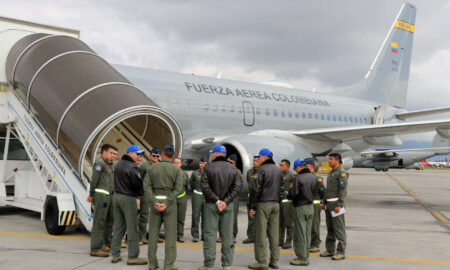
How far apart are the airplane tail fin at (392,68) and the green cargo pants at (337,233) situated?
15.0m

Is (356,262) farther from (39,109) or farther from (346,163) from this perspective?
(346,163)

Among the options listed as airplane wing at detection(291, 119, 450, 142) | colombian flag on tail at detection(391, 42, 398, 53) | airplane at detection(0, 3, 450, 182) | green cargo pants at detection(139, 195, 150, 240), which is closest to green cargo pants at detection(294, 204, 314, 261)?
green cargo pants at detection(139, 195, 150, 240)

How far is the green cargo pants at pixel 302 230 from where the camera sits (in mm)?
5793

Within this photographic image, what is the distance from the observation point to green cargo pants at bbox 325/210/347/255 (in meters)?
6.19

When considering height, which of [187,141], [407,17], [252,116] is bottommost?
[187,141]

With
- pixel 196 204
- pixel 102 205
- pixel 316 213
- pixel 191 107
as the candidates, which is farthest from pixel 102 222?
pixel 191 107

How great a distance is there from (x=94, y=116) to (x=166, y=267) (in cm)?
305

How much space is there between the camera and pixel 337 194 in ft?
20.8

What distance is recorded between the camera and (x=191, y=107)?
1217cm

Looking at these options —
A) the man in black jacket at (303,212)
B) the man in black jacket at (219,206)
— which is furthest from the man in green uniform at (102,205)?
the man in black jacket at (303,212)

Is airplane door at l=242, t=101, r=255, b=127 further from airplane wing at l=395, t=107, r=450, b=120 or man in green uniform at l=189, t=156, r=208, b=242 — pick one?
airplane wing at l=395, t=107, r=450, b=120

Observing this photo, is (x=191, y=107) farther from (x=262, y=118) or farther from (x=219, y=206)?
(x=219, y=206)

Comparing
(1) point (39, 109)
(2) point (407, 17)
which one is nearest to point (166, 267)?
(1) point (39, 109)

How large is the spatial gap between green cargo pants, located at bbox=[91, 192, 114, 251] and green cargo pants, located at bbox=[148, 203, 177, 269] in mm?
1021
